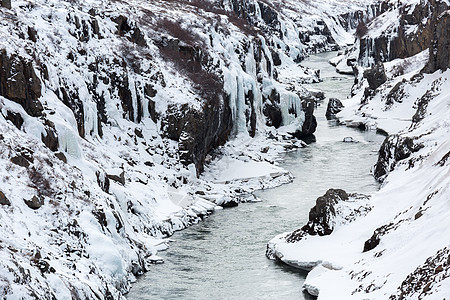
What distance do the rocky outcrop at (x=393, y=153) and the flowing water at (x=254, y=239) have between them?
1069 millimetres

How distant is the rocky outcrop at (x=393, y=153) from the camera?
176ft

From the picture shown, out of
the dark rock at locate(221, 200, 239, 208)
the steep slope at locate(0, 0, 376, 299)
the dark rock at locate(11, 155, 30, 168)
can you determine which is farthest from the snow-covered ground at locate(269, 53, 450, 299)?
the dark rock at locate(11, 155, 30, 168)

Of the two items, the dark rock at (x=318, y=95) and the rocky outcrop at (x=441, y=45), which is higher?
the rocky outcrop at (x=441, y=45)

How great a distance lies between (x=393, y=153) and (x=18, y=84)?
29.6m

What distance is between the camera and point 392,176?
5003 centimetres

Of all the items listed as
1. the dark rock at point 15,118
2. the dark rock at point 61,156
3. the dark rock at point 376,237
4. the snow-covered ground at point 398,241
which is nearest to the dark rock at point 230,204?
the snow-covered ground at point 398,241

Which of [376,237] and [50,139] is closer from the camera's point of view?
[376,237]

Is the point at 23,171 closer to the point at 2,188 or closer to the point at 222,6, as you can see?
the point at 2,188

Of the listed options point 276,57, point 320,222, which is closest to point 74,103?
point 320,222

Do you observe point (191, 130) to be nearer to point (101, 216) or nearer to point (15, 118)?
point (15, 118)

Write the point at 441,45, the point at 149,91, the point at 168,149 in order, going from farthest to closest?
the point at 441,45
the point at 149,91
the point at 168,149

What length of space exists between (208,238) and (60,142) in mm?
10592

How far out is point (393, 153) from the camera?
5531 cm

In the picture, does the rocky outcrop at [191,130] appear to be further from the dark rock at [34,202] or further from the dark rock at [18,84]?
the dark rock at [34,202]
